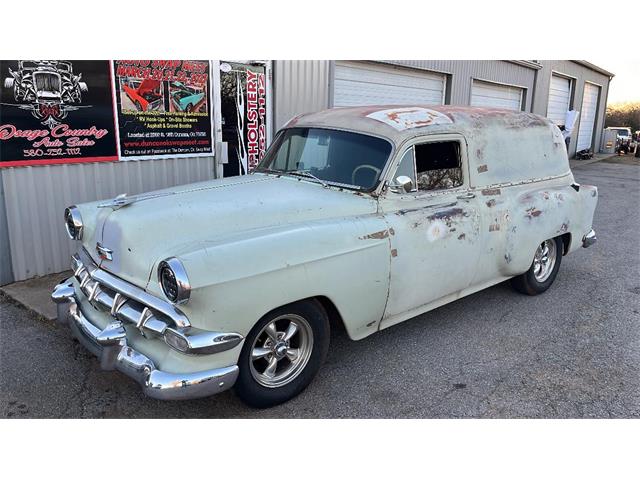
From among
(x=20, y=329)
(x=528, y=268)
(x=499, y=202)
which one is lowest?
(x=20, y=329)

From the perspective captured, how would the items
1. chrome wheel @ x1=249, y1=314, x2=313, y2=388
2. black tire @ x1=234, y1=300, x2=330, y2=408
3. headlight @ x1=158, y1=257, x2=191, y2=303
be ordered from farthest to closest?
chrome wheel @ x1=249, y1=314, x2=313, y2=388 → black tire @ x1=234, y1=300, x2=330, y2=408 → headlight @ x1=158, y1=257, x2=191, y2=303

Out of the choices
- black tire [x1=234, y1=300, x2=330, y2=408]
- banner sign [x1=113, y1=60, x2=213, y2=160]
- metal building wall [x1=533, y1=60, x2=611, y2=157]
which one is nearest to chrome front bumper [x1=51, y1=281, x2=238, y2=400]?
black tire [x1=234, y1=300, x2=330, y2=408]

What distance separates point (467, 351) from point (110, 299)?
2.73 metres

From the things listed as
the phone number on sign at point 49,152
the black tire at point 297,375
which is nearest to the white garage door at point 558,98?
the phone number on sign at point 49,152

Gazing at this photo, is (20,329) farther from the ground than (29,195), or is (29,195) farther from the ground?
(29,195)

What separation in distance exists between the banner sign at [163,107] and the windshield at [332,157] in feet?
7.67

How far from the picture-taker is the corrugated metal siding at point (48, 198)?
17.3 feet

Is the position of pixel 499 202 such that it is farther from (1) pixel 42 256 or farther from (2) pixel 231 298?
(1) pixel 42 256

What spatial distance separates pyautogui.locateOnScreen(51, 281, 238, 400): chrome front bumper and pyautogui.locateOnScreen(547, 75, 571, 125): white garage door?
1969 cm

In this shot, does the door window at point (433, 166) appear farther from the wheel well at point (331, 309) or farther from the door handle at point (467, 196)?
the wheel well at point (331, 309)

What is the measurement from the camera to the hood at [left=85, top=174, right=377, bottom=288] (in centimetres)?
301

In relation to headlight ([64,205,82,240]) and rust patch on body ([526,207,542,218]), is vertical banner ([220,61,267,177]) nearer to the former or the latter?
headlight ([64,205,82,240])

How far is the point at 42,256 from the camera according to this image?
5531mm

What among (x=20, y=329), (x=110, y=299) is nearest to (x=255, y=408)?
(x=110, y=299)
